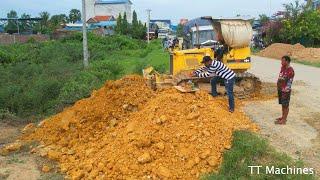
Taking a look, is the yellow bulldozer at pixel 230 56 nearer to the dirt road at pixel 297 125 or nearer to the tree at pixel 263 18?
the dirt road at pixel 297 125

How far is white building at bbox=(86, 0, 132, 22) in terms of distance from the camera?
102m

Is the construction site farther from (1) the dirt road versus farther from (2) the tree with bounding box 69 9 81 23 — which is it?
(2) the tree with bounding box 69 9 81 23

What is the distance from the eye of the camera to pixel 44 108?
14.5 metres

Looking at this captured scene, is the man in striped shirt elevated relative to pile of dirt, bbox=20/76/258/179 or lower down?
elevated

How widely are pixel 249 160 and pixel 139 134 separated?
6.89 feet

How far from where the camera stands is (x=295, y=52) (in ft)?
109

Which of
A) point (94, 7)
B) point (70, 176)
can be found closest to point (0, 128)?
point (70, 176)

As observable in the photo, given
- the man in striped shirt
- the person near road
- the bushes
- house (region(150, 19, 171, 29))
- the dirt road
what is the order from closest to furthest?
the dirt road → the person near road → the man in striped shirt → the bushes → house (region(150, 19, 171, 29))

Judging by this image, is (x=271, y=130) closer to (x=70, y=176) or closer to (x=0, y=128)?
(x=70, y=176)

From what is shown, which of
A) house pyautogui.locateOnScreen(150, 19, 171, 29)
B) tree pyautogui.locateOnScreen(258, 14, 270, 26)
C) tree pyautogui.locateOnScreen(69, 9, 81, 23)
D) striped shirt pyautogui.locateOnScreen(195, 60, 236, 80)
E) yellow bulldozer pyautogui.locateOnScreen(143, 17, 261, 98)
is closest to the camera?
striped shirt pyautogui.locateOnScreen(195, 60, 236, 80)

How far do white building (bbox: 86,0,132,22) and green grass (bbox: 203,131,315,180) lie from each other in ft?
313

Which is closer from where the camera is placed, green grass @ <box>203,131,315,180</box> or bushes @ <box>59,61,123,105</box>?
green grass @ <box>203,131,315,180</box>

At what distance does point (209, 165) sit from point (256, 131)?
2.00 meters

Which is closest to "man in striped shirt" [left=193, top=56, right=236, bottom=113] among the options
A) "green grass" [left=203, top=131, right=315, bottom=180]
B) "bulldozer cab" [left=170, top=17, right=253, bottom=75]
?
"green grass" [left=203, top=131, right=315, bottom=180]
